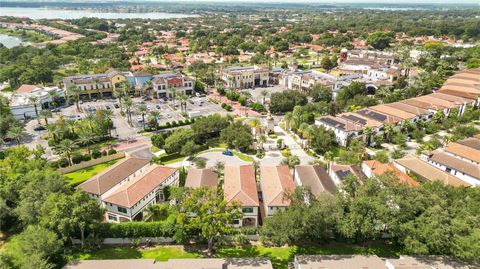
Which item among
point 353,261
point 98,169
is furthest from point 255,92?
point 353,261

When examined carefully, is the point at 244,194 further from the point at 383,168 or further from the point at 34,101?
the point at 34,101

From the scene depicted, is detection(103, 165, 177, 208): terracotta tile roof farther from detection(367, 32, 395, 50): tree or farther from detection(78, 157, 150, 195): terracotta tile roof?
detection(367, 32, 395, 50): tree

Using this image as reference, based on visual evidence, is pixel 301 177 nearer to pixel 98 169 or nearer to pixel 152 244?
pixel 152 244

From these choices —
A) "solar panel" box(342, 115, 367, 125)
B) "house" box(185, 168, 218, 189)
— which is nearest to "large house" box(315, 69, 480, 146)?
"solar panel" box(342, 115, 367, 125)

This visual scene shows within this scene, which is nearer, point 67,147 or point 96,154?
point 67,147

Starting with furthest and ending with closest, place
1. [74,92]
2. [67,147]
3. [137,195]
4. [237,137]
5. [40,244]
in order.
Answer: [74,92]
[237,137]
[67,147]
[137,195]
[40,244]

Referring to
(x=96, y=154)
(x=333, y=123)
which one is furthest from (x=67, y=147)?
(x=333, y=123)
